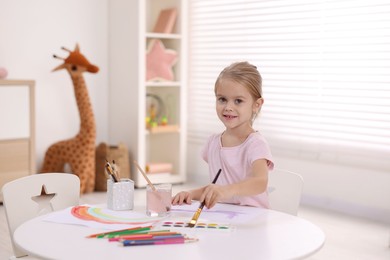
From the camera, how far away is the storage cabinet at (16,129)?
3775 mm

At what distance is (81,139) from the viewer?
4.09 metres

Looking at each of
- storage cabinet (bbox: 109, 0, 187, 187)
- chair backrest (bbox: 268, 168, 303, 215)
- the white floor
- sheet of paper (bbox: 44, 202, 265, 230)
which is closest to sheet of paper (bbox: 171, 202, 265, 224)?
sheet of paper (bbox: 44, 202, 265, 230)

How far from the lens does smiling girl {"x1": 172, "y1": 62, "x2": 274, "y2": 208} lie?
1.71 m

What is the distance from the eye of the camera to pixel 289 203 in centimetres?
189

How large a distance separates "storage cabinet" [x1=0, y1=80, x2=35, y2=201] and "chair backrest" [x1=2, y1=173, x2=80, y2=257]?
197 cm

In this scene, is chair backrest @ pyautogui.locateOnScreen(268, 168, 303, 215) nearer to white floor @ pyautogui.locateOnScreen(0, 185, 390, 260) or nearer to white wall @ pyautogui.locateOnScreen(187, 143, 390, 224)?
white floor @ pyautogui.locateOnScreen(0, 185, 390, 260)

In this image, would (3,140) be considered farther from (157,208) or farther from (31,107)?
(157,208)

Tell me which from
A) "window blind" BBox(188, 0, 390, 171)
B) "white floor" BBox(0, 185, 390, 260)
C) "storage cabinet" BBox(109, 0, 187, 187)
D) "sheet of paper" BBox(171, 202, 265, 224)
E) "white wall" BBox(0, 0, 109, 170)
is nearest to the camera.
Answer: "sheet of paper" BBox(171, 202, 265, 224)

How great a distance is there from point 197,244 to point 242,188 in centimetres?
34

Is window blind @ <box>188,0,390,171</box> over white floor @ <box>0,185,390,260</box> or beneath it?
over

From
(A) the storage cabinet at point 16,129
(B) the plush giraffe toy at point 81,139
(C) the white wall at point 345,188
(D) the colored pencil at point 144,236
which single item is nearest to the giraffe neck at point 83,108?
(B) the plush giraffe toy at point 81,139

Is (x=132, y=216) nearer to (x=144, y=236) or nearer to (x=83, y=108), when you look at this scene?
(x=144, y=236)

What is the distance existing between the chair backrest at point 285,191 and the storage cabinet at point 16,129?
7.76 ft

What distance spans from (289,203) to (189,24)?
3.04m
